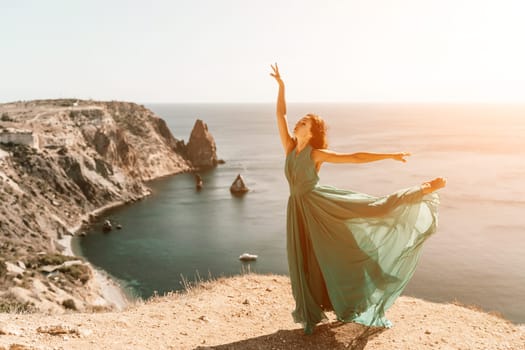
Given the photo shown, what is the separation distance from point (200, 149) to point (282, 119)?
91.0 metres

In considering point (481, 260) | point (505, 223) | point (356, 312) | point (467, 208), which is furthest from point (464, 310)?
point (467, 208)

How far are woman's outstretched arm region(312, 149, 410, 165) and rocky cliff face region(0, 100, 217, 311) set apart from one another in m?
13.8

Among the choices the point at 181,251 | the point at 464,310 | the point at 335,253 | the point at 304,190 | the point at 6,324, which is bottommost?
the point at 181,251

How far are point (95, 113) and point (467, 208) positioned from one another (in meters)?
57.6

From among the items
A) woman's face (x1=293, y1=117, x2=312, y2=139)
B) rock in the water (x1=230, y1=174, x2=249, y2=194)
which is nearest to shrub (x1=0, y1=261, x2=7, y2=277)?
woman's face (x1=293, y1=117, x2=312, y2=139)

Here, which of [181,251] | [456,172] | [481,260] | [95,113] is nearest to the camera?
[481,260]

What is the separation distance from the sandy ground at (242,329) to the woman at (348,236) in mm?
397

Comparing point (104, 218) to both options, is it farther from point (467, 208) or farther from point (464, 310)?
point (464, 310)

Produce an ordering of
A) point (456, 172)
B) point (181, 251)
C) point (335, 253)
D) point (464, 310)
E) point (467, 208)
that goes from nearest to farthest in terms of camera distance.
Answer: point (335, 253), point (464, 310), point (181, 251), point (467, 208), point (456, 172)

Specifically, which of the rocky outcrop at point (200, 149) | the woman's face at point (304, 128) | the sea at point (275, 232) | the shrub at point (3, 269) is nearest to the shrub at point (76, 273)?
the shrub at point (3, 269)

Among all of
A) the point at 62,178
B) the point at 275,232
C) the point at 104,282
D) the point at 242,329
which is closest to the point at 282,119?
the point at 242,329

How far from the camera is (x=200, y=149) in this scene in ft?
320

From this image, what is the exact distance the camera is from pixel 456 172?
84.6 m

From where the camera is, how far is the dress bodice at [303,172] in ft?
23.4
